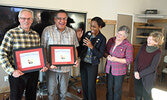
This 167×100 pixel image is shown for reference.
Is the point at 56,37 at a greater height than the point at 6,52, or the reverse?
the point at 56,37

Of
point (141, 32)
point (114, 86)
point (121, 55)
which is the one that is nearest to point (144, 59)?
point (121, 55)

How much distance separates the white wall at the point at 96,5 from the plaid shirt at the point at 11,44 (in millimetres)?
1221

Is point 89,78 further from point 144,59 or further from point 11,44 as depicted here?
point 11,44

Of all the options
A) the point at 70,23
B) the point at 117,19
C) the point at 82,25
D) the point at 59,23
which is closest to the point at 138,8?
the point at 117,19

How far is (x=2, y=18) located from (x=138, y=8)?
4.32 metres

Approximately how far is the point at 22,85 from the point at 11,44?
51 centimetres

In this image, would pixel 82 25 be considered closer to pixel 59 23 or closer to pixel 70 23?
pixel 70 23

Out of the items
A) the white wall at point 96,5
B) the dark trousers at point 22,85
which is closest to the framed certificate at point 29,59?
the dark trousers at point 22,85

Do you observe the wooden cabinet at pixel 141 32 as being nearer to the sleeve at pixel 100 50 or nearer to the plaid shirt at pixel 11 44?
the sleeve at pixel 100 50

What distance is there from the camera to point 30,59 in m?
1.74

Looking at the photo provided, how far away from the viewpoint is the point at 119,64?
2.19 meters

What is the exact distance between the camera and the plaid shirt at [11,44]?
1.62 meters

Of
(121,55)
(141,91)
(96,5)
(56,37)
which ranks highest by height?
(96,5)

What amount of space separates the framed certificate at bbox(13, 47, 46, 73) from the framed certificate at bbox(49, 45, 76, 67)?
14 cm
